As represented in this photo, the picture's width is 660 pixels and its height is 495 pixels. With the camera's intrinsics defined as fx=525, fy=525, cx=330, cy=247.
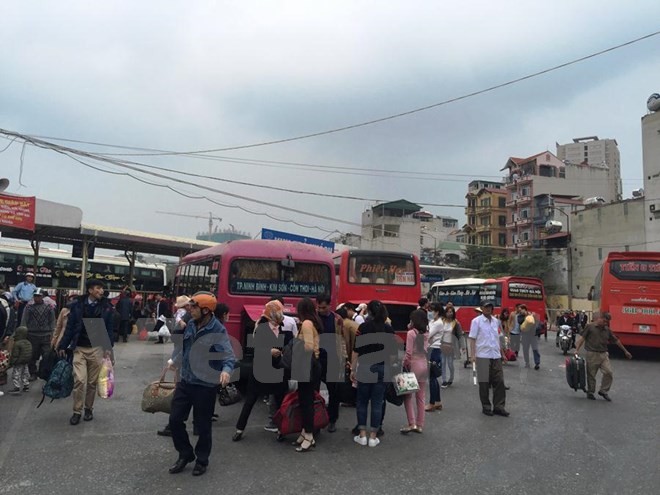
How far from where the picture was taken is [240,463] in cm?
511

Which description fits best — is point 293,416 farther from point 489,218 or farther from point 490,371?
point 489,218

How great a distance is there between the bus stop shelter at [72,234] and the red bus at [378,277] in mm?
9915

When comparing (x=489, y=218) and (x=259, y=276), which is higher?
(x=489, y=218)

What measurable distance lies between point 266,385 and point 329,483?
1489 millimetres

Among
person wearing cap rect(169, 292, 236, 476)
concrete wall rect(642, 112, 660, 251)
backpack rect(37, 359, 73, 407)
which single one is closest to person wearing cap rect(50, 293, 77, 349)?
backpack rect(37, 359, 73, 407)

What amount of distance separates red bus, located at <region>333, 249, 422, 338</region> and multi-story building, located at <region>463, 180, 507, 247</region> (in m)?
51.6

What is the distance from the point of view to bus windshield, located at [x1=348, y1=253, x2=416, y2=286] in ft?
49.0

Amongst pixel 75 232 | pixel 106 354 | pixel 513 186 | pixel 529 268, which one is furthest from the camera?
pixel 513 186

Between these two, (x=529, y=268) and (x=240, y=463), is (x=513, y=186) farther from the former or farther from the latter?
(x=240, y=463)

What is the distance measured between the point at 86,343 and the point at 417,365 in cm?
421

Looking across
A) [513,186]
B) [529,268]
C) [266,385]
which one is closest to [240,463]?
[266,385]

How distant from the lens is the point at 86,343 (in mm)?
6652

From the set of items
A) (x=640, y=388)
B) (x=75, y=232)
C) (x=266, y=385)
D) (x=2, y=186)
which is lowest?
(x=640, y=388)

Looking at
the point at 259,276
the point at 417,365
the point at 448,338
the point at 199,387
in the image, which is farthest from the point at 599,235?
the point at 199,387
